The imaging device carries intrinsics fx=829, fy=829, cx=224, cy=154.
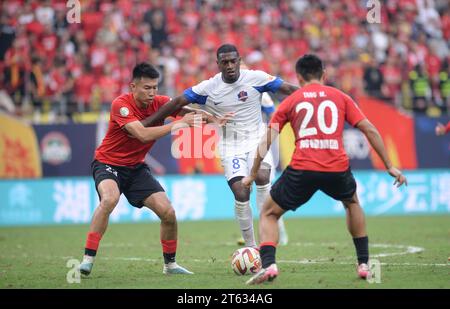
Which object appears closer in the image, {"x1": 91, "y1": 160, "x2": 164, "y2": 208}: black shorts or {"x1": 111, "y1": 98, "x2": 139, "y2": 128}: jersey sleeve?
{"x1": 111, "y1": 98, "x2": 139, "y2": 128}: jersey sleeve

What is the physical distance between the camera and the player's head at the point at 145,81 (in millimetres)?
9992

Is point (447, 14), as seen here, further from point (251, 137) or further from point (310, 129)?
point (310, 129)

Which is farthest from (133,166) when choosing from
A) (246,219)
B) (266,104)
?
(266,104)

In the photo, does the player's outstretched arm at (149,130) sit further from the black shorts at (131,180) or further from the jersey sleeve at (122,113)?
the black shorts at (131,180)

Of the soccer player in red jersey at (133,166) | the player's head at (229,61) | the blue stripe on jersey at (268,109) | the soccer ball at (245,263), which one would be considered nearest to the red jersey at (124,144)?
the soccer player in red jersey at (133,166)

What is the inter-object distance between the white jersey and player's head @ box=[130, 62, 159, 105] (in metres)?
0.77

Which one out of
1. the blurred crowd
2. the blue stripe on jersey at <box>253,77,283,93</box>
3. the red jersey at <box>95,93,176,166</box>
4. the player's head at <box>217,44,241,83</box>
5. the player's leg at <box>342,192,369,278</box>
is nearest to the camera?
the player's leg at <box>342,192,369,278</box>

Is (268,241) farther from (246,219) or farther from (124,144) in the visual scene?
(124,144)

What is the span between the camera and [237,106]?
36.5 feet

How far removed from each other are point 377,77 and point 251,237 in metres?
14.0

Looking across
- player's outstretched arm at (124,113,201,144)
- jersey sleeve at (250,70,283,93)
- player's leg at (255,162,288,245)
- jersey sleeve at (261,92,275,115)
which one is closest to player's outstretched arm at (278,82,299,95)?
jersey sleeve at (250,70,283,93)

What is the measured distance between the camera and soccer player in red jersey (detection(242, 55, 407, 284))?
28.0 feet

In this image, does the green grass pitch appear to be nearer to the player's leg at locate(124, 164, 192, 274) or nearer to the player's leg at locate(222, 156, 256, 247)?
the player's leg at locate(124, 164, 192, 274)

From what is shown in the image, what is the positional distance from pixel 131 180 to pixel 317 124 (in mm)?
2850
